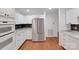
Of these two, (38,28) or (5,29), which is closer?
(5,29)

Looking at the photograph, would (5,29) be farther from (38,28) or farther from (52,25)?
(38,28)

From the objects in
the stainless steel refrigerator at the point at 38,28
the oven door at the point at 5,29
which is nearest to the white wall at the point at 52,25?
the stainless steel refrigerator at the point at 38,28

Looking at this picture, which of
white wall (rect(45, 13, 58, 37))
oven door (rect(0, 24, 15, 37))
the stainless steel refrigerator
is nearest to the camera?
oven door (rect(0, 24, 15, 37))

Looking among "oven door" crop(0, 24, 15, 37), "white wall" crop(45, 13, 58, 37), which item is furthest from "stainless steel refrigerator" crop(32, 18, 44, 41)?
"oven door" crop(0, 24, 15, 37)

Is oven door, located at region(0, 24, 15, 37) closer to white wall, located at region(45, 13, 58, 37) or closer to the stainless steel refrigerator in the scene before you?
white wall, located at region(45, 13, 58, 37)

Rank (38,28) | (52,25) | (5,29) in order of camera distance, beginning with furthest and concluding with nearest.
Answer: (38,28) < (52,25) < (5,29)

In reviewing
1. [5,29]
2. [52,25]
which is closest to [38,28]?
[52,25]

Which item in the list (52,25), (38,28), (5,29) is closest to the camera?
(5,29)

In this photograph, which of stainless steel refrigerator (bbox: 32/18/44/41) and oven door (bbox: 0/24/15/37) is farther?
stainless steel refrigerator (bbox: 32/18/44/41)

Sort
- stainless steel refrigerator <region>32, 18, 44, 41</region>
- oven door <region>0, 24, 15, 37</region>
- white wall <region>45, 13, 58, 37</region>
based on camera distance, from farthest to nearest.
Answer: stainless steel refrigerator <region>32, 18, 44, 41</region> < white wall <region>45, 13, 58, 37</region> < oven door <region>0, 24, 15, 37</region>
